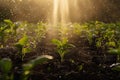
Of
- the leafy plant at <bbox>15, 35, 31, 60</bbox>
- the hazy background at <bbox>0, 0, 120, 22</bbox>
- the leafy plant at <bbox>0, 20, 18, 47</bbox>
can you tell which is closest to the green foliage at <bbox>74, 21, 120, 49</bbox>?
the leafy plant at <bbox>0, 20, 18, 47</bbox>

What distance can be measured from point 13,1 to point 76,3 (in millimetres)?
3574

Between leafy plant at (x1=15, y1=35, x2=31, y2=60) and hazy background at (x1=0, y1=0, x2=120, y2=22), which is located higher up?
hazy background at (x1=0, y1=0, x2=120, y2=22)

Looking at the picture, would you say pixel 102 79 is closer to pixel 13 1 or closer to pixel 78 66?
pixel 78 66

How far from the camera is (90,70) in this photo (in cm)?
437

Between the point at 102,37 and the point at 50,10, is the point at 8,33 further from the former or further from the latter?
the point at 50,10

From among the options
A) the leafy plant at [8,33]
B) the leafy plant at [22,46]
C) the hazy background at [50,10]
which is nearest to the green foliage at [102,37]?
the leafy plant at [8,33]

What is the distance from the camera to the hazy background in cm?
1503

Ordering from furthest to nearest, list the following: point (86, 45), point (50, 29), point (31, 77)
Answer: point (50, 29) < point (86, 45) < point (31, 77)

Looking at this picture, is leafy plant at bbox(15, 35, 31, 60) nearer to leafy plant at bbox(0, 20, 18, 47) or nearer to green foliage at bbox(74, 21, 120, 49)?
leafy plant at bbox(0, 20, 18, 47)

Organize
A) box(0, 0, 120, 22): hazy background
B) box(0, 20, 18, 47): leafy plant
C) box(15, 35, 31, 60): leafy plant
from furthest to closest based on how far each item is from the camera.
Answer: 1. box(0, 0, 120, 22): hazy background
2. box(0, 20, 18, 47): leafy plant
3. box(15, 35, 31, 60): leafy plant

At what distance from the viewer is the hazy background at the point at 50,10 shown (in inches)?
592

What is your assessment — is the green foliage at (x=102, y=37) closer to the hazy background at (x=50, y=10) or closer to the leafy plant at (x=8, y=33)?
the leafy plant at (x=8, y=33)

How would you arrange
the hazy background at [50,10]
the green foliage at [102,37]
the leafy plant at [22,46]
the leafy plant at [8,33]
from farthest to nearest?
the hazy background at [50,10] < the green foliage at [102,37] < the leafy plant at [8,33] < the leafy plant at [22,46]

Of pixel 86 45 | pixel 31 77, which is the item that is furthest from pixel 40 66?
pixel 86 45
